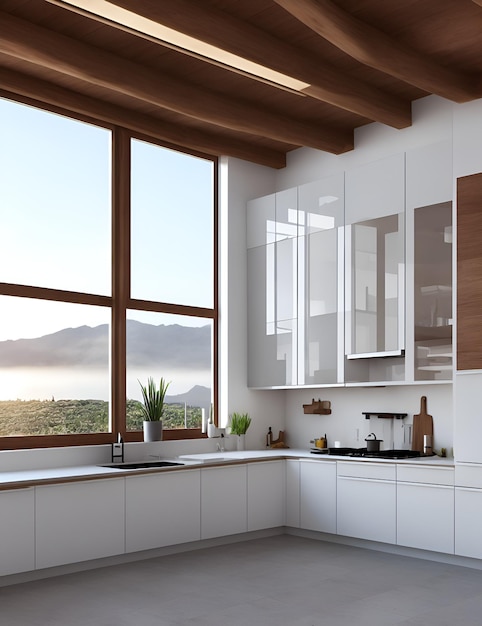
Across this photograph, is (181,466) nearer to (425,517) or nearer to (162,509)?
(162,509)

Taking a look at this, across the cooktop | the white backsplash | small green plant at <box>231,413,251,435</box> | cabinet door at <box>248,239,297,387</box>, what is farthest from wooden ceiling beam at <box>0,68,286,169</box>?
the cooktop

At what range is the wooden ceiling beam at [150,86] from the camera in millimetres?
5043

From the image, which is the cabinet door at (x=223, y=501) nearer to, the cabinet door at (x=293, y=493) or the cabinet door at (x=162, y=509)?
the cabinet door at (x=162, y=509)

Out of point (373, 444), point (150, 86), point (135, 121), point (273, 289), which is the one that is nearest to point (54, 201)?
point (135, 121)

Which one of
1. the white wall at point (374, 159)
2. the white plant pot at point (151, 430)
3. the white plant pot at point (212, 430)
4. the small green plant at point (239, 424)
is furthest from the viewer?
the small green plant at point (239, 424)

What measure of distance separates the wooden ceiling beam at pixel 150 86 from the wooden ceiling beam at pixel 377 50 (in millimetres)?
1479

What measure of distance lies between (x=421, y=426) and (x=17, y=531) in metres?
3.30

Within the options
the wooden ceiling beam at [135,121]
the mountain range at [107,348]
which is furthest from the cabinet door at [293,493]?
the wooden ceiling beam at [135,121]

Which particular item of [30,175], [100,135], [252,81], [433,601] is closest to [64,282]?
[30,175]

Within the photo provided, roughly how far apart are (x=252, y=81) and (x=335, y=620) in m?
4.00

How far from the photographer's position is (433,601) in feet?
15.0

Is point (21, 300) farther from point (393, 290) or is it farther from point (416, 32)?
point (416, 32)

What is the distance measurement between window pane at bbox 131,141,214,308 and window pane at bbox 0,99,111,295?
341mm

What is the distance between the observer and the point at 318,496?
637 cm
